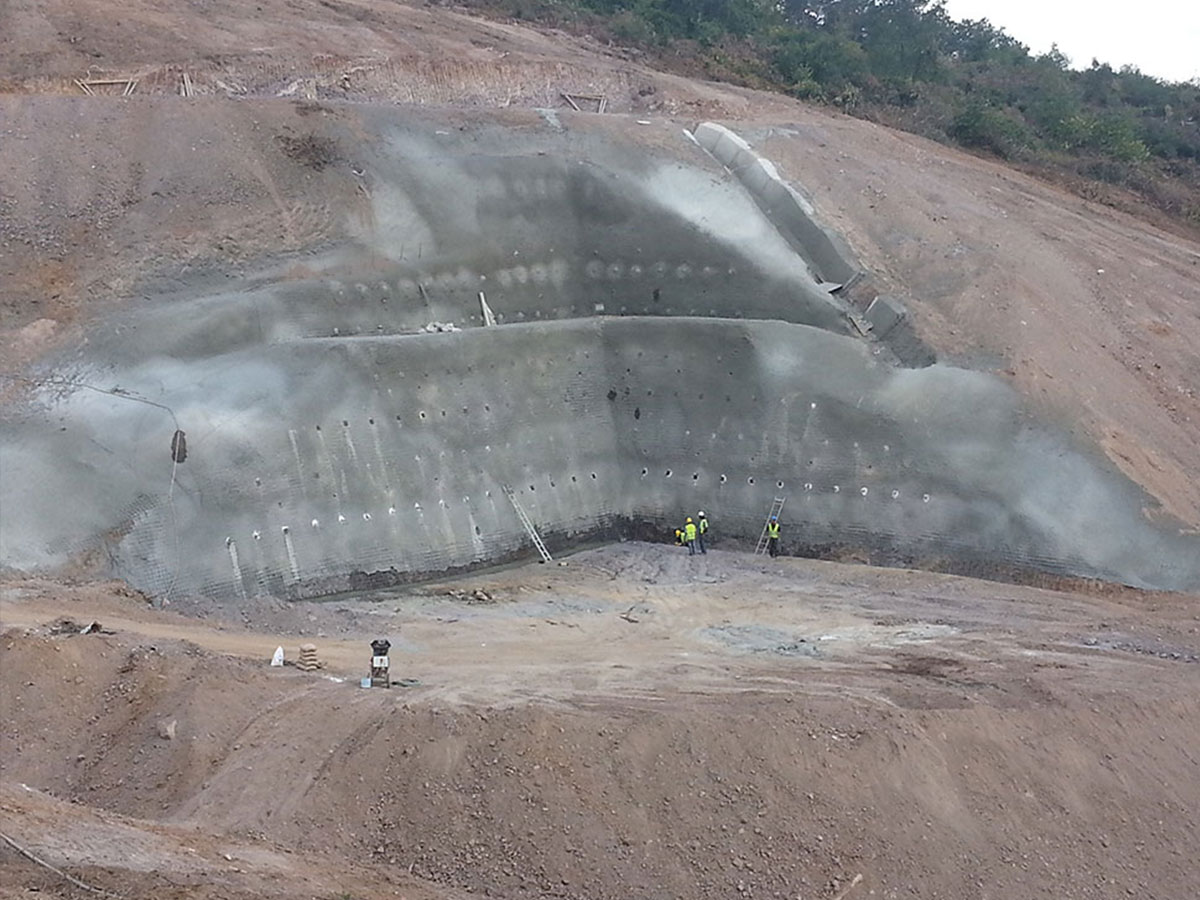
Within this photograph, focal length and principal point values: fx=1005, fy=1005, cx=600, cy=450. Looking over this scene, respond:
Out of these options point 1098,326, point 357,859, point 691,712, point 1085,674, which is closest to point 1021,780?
point 1085,674

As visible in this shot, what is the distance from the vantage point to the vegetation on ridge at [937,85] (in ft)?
117

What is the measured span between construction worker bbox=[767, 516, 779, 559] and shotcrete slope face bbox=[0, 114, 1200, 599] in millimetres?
371

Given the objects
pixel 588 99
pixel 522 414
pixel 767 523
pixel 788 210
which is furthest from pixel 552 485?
pixel 588 99

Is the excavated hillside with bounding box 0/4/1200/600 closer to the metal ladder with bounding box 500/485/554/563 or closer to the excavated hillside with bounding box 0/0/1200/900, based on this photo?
the excavated hillside with bounding box 0/0/1200/900

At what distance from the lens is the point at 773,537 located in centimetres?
2252

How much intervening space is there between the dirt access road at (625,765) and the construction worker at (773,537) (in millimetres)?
6894

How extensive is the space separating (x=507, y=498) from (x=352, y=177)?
8.09 metres

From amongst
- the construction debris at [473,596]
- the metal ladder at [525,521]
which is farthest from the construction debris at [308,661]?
the metal ladder at [525,521]

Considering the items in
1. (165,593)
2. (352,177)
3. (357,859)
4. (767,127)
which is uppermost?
(767,127)

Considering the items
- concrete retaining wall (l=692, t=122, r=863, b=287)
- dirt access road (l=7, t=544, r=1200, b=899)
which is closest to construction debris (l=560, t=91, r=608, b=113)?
concrete retaining wall (l=692, t=122, r=863, b=287)

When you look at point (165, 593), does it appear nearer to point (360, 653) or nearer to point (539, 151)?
point (360, 653)

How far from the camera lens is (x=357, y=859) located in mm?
10359

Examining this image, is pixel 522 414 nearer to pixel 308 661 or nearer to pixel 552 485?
pixel 552 485

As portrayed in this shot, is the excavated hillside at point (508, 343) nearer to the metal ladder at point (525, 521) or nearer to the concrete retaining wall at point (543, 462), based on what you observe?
the concrete retaining wall at point (543, 462)
